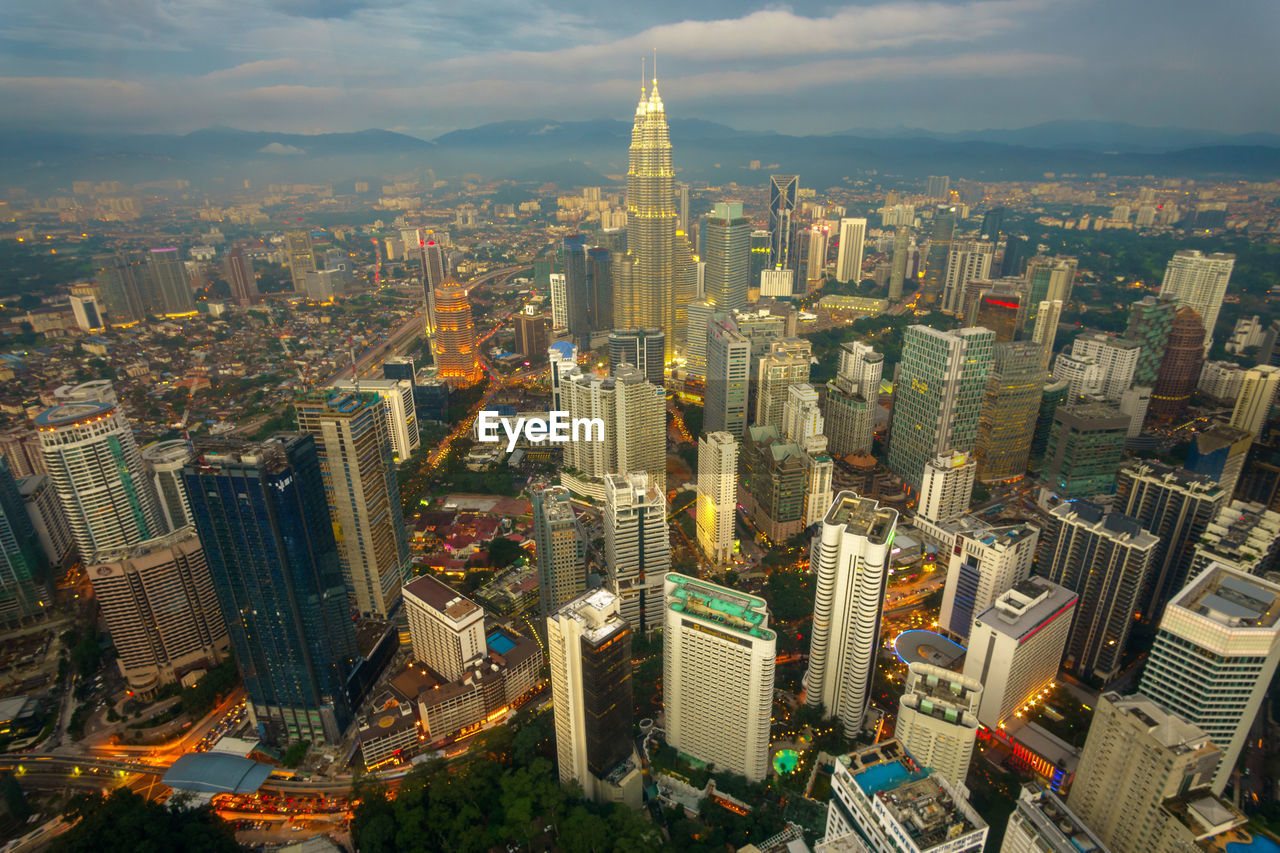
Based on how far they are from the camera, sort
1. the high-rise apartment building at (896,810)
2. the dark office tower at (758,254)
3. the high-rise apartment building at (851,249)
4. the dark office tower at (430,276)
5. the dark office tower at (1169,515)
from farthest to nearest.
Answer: the high-rise apartment building at (851,249) → the dark office tower at (758,254) → the dark office tower at (430,276) → the dark office tower at (1169,515) → the high-rise apartment building at (896,810)

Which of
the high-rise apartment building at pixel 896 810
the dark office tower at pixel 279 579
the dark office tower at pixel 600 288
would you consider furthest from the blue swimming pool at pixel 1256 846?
the dark office tower at pixel 600 288

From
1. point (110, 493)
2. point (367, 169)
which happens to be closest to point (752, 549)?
point (110, 493)

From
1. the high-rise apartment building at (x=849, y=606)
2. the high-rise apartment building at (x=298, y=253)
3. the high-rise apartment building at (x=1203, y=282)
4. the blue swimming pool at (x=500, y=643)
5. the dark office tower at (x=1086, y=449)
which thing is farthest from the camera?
the high-rise apartment building at (x=298, y=253)

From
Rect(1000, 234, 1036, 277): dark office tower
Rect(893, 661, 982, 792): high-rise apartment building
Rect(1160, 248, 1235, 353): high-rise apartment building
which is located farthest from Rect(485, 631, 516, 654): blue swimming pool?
Rect(1000, 234, 1036, 277): dark office tower

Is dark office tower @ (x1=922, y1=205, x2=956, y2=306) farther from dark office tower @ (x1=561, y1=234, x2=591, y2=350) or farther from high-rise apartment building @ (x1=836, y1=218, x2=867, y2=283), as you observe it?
dark office tower @ (x1=561, y1=234, x2=591, y2=350)

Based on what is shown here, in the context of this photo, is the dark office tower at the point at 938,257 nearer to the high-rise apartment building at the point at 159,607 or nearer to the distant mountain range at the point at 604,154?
the distant mountain range at the point at 604,154

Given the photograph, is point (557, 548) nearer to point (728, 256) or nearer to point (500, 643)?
point (500, 643)
